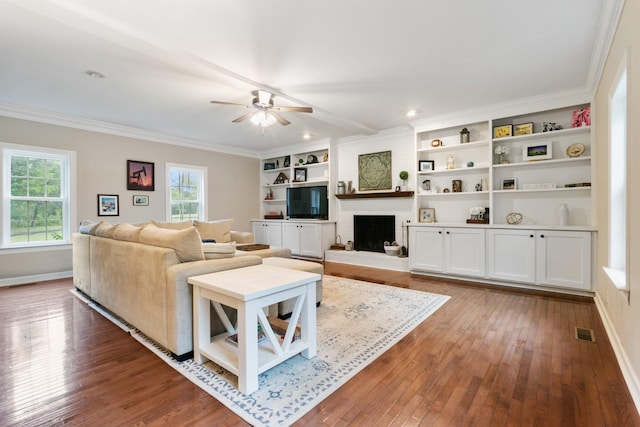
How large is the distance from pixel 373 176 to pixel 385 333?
12.7 feet

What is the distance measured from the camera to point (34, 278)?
461 cm

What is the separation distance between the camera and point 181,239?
229 cm

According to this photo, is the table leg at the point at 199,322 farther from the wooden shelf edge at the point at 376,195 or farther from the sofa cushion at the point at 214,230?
the wooden shelf edge at the point at 376,195

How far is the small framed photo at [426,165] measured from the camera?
5.19 m

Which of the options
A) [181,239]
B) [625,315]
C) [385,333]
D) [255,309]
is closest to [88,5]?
[181,239]

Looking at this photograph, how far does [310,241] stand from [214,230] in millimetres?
2098

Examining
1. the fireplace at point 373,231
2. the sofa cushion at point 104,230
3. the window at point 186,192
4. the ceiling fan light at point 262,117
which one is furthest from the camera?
the window at point 186,192

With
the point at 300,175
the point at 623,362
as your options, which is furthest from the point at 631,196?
the point at 300,175

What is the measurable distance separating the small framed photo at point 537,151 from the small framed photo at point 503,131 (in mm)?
288

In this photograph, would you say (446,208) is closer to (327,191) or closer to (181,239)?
(327,191)

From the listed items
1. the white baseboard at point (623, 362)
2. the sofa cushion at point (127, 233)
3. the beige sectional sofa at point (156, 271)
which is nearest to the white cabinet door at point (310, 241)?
the beige sectional sofa at point (156, 271)

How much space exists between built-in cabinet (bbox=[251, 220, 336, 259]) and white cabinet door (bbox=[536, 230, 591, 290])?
3.65 m

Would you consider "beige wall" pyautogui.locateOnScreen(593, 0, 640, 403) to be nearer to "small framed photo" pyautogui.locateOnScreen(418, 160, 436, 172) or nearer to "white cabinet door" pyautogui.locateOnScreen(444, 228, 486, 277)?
"white cabinet door" pyautogui.locateOnScreen(444, 228, 486, 277)

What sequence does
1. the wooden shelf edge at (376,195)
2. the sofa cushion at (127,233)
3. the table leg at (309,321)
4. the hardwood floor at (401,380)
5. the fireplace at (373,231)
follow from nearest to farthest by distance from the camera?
the hardwood floor at (401,380), the table leg at (309,321), the sofa cushion at (127,233), the wooden shelf edge at (376,195), the fireplace at (373,231)
